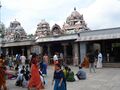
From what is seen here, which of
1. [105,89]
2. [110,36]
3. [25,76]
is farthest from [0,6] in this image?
[105,89]

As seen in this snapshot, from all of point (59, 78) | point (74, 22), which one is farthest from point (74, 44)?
point (74, 22)

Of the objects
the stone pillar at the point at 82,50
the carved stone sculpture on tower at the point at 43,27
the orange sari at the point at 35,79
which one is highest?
the carved stone sculpture on tower at the point at 43,27

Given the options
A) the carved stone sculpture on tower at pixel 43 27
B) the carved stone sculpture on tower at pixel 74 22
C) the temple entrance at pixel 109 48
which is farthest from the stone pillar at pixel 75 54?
the carved stone sculpture on tower at pixel 43 27

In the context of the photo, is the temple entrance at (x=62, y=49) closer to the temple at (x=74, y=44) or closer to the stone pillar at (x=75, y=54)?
the temple at (x=74, y=44)

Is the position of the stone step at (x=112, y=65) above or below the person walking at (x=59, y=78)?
below

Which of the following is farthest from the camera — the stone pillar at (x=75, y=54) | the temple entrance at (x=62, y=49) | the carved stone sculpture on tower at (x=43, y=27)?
the carved stone sculpture on tower at (x=43, y=27)

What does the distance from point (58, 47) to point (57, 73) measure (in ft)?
82.5

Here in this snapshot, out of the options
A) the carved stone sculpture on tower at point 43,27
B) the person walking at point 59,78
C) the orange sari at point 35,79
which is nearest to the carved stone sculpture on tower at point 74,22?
the carved stone sculpture on tower at point 43,27

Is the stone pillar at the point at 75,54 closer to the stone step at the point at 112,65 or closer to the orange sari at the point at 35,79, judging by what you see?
the stone step at the point at 112,65

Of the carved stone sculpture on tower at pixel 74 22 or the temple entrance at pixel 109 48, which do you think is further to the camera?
the carved stone sculpture on tower at pixel 74 22

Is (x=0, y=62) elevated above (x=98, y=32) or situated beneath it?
situated beneath

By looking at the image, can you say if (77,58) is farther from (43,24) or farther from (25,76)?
(43,24)

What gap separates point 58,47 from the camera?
34.2 metres

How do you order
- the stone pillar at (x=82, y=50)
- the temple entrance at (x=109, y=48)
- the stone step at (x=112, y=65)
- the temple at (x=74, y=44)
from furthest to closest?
the temple entrance at (x=109, y=48) < the stone pillar at (x=82, y=50) < the temple at (x=74, y=44) < the stone step at (x=112, y=65)
